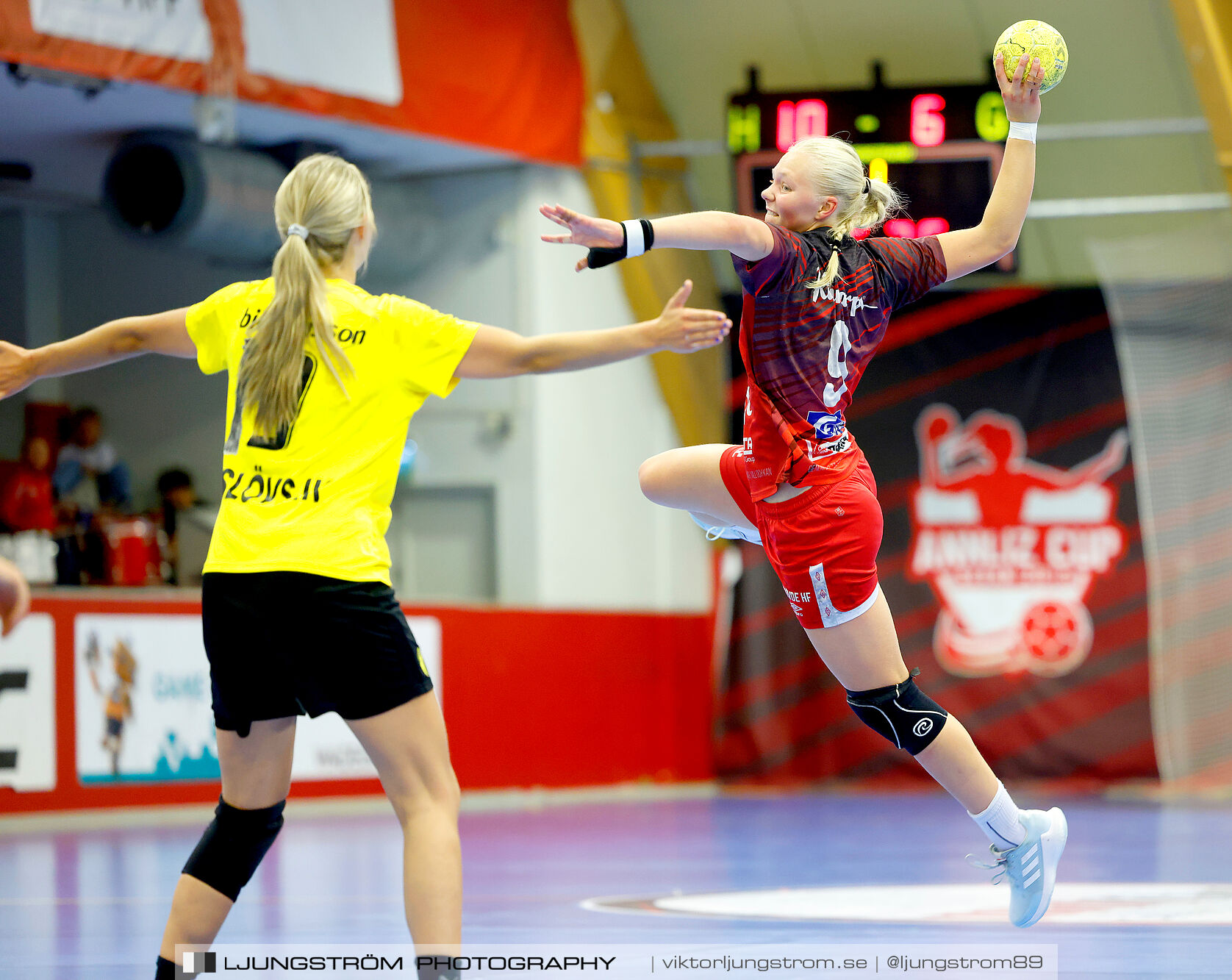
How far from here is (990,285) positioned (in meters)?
13.8

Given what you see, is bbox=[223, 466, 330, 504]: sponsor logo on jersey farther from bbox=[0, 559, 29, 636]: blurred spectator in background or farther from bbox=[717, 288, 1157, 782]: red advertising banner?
bbox=[717, 288, 1157, 782]: red advertising banner

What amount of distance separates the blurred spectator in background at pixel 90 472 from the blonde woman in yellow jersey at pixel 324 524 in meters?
8.46

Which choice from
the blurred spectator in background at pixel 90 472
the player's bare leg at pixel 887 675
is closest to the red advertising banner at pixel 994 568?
the blurred spectator in background at pixel 90 472

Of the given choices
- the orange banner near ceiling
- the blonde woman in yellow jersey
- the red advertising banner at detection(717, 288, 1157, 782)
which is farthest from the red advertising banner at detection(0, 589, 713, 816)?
the blonde woman in yellow jersey

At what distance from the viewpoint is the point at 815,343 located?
422 cm

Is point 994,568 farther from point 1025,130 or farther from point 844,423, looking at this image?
point 844,423

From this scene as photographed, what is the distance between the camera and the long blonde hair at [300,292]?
3.24m

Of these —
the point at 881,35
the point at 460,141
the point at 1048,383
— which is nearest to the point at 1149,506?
the point at 1048,383

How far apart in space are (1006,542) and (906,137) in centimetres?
422

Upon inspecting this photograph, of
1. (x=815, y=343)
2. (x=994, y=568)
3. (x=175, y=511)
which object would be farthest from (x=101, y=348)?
(x=994, y=568)

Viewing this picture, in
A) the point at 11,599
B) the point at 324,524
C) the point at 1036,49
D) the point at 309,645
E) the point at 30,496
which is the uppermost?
the point at 1036,49

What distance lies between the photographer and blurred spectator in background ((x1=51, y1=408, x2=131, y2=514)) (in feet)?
37.6

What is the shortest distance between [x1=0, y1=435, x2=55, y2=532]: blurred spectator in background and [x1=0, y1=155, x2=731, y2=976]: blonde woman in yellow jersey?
8018 millimetres

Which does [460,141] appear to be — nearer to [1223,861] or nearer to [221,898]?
[1223,861]
